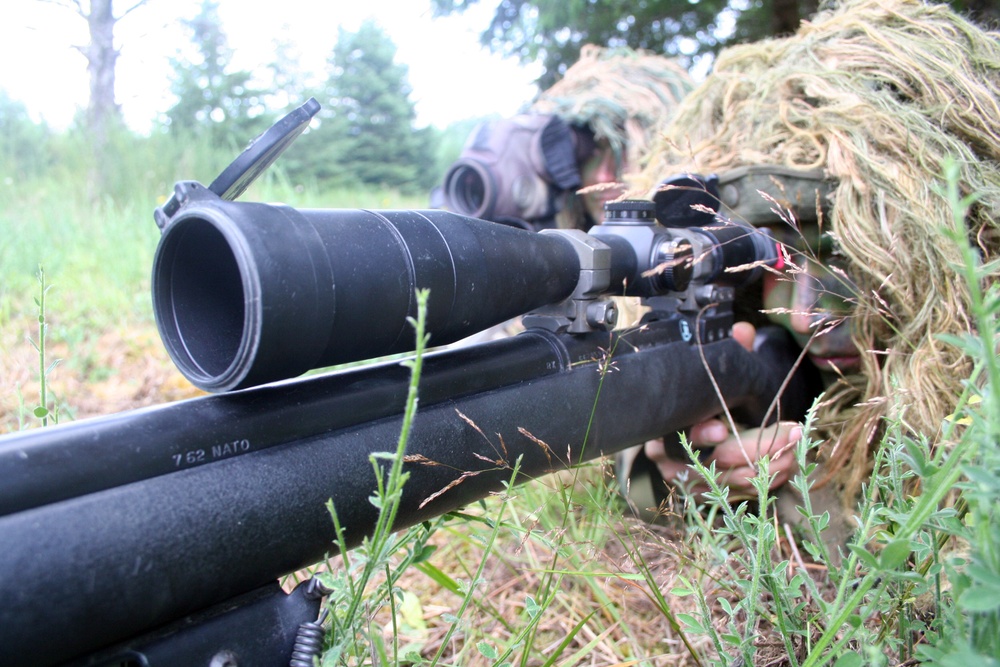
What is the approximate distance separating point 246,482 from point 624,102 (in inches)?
106

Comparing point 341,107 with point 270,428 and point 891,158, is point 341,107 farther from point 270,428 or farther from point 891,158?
point 270,428

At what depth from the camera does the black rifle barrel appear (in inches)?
27.5

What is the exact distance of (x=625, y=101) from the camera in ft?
10.3

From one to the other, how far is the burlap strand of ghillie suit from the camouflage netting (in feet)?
3.33

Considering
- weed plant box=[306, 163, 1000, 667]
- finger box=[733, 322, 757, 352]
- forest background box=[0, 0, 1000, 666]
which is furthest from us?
finger box=[733, 322, 757, 352]

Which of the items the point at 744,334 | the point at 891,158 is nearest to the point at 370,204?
the point at 744,334

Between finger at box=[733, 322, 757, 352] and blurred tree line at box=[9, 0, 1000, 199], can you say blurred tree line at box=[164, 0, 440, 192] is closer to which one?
blurred tree line at box=[9, 0, 1000, 199]

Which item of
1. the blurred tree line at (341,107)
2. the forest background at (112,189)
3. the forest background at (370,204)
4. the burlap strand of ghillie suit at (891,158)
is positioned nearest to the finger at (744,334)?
the burlap strand of ghillie suit at (891,158)

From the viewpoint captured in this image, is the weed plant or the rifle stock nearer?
the weed plant

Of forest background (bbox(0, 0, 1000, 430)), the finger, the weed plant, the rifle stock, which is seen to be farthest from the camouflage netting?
the rifle stock

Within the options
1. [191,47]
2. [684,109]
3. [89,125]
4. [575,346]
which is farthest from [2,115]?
[575,346]

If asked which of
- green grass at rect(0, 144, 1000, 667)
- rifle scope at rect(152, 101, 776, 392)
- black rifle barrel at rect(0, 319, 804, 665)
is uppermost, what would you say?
rifle scope at rect(152, 101, 776, 392)

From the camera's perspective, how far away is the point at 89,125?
6.87 m

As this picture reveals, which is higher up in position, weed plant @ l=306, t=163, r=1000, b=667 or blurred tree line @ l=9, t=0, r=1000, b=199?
blurred tree line @ l=9, t=0, r=1000, b=199
